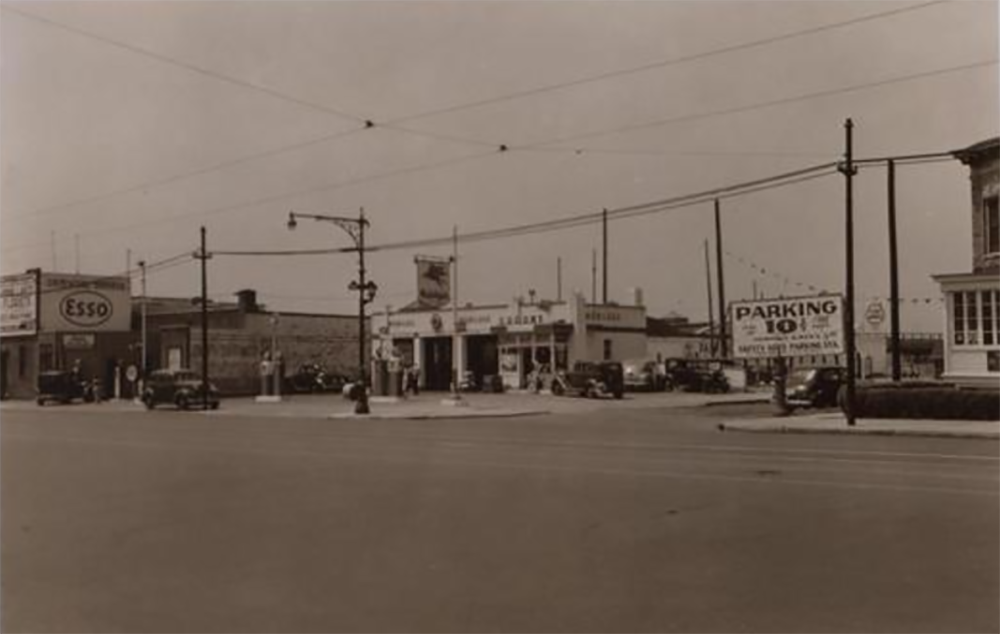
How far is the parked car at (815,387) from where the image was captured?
36.7 meters

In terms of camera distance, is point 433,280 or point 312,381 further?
point 312,381

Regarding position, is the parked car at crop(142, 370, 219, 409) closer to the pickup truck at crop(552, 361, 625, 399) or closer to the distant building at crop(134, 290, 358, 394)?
the distant building at crop(134, 290, 358, 394)

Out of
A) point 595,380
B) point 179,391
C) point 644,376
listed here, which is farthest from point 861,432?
point 644,376

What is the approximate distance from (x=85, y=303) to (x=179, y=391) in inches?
823

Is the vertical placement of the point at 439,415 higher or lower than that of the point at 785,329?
lower

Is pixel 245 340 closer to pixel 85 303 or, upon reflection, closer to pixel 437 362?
pixel 85 303

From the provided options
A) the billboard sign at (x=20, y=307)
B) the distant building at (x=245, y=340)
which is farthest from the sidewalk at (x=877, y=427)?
the billboard sign at (x=20, y=307)

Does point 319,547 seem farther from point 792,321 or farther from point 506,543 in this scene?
point 792,321

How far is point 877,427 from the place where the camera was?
83.0 feet

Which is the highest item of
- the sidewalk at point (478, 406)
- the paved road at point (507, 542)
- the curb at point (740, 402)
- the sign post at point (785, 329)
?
the sign post at point (785, 329)

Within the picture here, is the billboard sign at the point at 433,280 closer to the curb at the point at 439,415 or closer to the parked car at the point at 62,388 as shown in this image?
the curb at the point at 439,415

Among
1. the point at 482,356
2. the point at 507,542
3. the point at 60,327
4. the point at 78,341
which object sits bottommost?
the point at 507,542

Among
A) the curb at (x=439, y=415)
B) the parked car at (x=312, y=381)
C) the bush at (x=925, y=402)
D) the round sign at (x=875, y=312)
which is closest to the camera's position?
the bush at (x=925, y=402)

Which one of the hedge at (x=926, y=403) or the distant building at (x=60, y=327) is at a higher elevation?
the distant building at (x=60, y=327)
